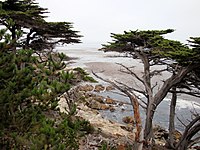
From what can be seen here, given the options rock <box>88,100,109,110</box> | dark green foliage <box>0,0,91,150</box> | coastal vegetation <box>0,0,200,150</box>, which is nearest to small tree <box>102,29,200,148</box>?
coastal vegetation <box>0,0,200,150</box>

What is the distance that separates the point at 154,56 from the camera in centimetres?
768

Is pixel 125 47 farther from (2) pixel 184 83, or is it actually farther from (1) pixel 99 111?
(1) pixel 99 111

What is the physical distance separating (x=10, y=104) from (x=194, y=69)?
473 centimetres

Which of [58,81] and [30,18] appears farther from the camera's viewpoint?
[30,18]

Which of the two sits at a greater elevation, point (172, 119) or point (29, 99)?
point (29, 99)

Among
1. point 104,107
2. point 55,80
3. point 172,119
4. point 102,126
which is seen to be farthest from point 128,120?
point 55,80

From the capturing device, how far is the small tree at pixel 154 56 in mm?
6398

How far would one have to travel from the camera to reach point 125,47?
26.9 feet

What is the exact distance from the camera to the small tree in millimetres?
6398

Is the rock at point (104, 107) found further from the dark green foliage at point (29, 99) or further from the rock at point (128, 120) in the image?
the dark green foliage at point (29, 99)

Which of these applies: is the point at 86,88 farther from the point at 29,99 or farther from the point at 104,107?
the point at 29,99

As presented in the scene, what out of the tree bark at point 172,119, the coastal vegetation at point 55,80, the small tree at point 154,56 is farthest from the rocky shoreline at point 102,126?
the tree bark at point 172,119

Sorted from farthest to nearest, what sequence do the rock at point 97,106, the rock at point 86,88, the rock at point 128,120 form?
the rock at point 86,88
the rock at point 97,106
the rock at point 128,120

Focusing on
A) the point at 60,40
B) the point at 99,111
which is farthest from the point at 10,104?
the point at 99,111
